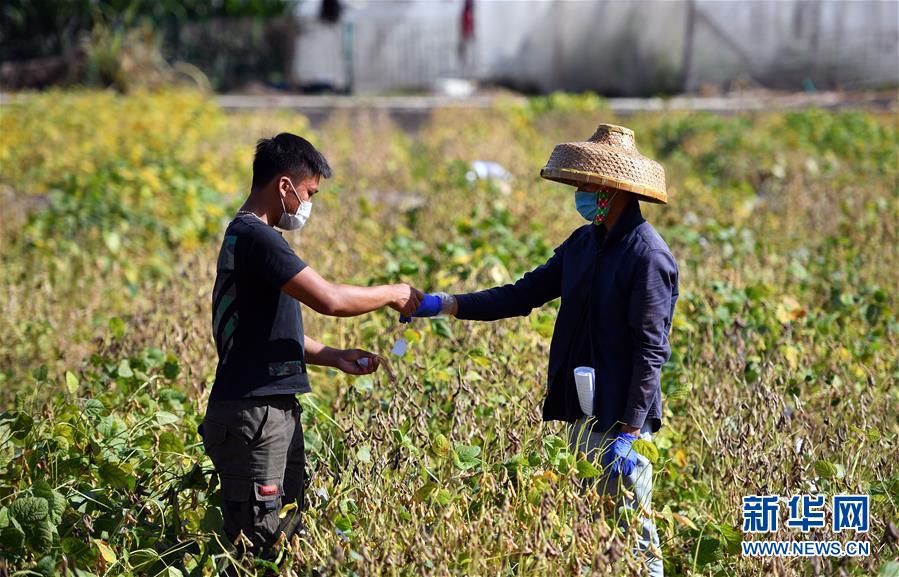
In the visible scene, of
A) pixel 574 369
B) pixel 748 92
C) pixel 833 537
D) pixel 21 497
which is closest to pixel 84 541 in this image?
→ pixel 21 497

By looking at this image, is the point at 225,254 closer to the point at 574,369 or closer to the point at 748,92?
the point at 574,369

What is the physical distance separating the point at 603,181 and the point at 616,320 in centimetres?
40

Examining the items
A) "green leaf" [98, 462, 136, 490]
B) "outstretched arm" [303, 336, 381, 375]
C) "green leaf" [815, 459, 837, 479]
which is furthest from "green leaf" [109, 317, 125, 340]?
"green leaf" [815, 459, 837, 479]

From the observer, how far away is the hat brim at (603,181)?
326 centimetres

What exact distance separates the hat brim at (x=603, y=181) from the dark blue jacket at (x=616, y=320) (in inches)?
2.4

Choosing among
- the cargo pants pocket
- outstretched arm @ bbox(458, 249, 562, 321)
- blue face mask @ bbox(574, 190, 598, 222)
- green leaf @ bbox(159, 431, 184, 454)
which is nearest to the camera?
the cargo pants pocket

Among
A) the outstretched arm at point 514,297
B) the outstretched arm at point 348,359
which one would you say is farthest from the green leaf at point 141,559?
the outstretched arm at point 514,297

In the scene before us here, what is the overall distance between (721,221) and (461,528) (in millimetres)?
5282

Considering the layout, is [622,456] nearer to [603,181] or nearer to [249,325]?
[603,181]

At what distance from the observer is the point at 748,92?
68.4 ft

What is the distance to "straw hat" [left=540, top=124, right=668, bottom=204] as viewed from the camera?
3.27m

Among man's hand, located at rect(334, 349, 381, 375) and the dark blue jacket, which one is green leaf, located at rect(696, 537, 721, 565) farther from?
man's hand, located at rect(334, 349, 381, 375)

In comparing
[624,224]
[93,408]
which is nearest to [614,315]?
[624,224]

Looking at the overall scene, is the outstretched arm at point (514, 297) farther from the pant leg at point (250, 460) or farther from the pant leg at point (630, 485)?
the pant leg at point (250, 460)
